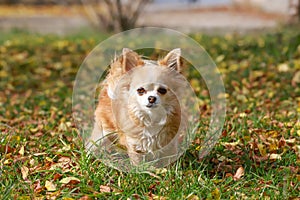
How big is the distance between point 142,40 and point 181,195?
5725mm

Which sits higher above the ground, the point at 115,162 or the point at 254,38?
the point at 254,38

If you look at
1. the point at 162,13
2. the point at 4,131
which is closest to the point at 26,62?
the point at 4,131

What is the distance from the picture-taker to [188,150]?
12.3 ft

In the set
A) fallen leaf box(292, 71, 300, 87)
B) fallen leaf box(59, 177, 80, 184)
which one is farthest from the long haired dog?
fallen leaf box(292, 71, 300, 87)

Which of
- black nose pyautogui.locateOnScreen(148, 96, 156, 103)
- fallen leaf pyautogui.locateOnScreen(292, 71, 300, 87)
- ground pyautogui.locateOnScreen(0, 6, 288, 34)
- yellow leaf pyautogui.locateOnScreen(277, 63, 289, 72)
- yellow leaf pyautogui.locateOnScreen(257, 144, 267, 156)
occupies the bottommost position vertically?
yellow leaf pyautogui.locateOnScreen(257, 144, 267, 156)

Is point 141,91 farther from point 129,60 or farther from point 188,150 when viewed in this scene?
point 188,150

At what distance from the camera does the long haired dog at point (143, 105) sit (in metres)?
3.09

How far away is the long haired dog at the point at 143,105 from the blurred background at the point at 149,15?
6.47m

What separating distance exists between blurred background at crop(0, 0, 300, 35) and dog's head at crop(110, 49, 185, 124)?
6.49 metres

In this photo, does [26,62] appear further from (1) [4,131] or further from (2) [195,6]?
(2) [195,6]

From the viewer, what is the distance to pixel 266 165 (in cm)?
358

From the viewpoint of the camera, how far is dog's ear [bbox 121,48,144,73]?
3145 millimetres

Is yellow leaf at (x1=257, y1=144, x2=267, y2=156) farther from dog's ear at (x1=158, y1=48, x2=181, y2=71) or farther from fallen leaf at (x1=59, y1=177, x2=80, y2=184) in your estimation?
fallen leaf at (x1=59, y1=177, x2=80, y2=184)

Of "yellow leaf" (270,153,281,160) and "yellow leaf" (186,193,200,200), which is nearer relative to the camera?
"yellow leaf" (186,193,200,200)
